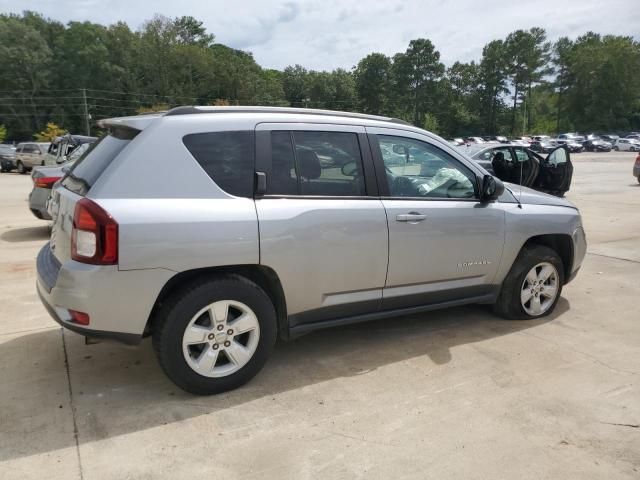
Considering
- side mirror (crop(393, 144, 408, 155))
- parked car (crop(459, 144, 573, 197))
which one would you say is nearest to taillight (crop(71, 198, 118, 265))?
side mirror (crop(393, 144, 408, 155))

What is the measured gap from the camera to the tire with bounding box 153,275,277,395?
9.91ft

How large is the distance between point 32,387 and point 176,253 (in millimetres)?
1480

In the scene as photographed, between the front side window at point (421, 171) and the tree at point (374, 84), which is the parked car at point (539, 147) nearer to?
the front side window at point (421, 171)

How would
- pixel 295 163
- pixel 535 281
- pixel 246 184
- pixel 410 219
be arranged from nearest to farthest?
pixel 246 184
pixel 295 163
pixel 410 219
pixel 535 281

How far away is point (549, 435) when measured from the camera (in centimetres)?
289

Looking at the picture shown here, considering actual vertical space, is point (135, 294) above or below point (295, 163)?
below

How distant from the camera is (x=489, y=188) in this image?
13.4 feet

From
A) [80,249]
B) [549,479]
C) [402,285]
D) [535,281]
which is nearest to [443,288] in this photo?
[402,285]

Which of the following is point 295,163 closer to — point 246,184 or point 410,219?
point 246,184

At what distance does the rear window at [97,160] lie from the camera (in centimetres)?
307

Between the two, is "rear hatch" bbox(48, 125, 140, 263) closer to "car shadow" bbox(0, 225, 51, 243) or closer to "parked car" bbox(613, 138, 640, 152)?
"car shadow" bbox(0, 225, 51, 243)

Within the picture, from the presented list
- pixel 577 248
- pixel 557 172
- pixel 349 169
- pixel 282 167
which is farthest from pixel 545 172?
pixel 282 167

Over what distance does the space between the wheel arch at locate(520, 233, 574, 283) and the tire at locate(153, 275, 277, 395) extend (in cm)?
271

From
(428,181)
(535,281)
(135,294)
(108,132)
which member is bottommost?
(535,281)
